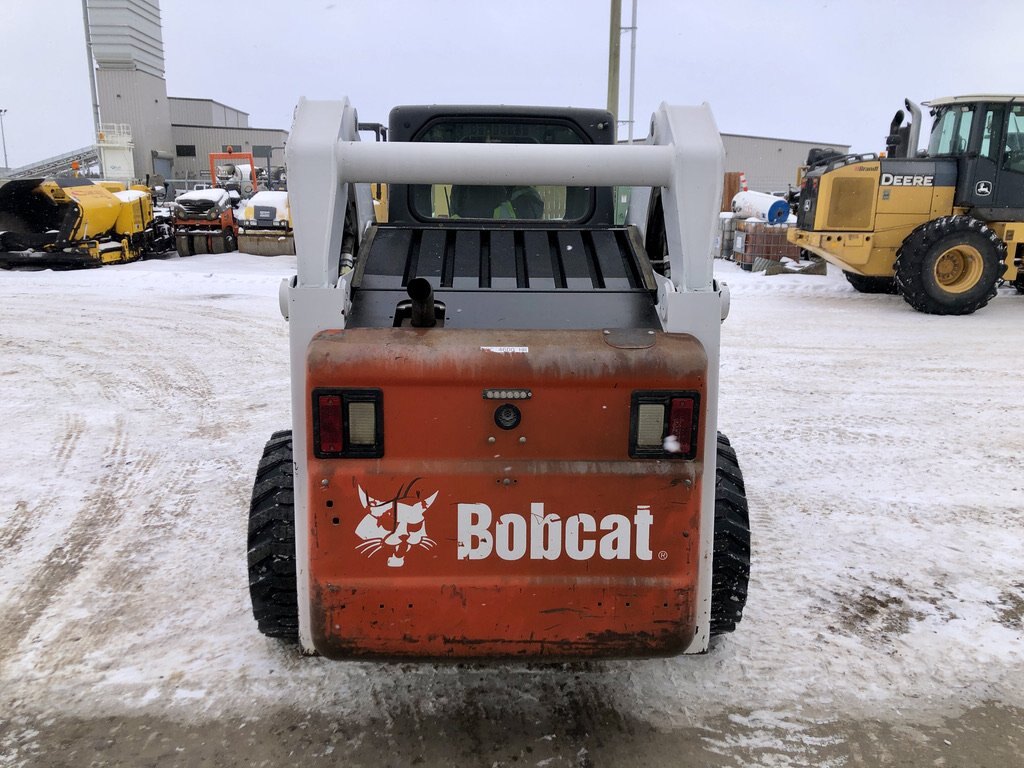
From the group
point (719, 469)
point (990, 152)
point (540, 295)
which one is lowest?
point (719, 469)

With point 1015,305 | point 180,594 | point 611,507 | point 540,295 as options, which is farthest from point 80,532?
point 1015,305

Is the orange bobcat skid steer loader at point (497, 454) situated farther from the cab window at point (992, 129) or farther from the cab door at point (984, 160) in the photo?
the cab window at point (992, 129)

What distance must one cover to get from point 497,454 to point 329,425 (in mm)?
487

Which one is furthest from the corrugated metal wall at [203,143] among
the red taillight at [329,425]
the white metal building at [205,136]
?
the red taillight at [329,425]

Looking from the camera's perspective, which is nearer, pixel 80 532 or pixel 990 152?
pixel 80 532

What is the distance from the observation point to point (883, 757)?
8.20ft

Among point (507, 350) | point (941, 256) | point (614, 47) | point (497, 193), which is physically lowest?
point (941, 256)

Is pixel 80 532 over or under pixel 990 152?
under

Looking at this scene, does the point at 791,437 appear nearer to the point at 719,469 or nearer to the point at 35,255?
the point at 719,469

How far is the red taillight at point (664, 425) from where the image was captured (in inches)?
90.5

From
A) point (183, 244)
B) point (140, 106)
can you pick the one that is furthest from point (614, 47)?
point (140, 106)

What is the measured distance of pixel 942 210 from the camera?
11.4 metres

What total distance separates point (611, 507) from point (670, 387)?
1.29 ft

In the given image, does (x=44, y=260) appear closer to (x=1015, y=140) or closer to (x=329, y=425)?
(x=329, y=425)
